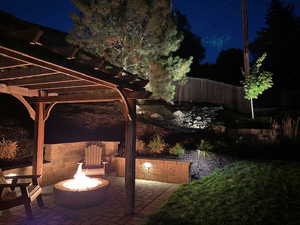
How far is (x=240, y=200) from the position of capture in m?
4.00

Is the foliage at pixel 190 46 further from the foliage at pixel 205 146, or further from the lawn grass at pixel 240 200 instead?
the lawn grass at pixel 240 200

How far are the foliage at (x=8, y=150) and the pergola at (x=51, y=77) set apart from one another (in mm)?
703

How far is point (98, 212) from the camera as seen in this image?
4133 millimetres

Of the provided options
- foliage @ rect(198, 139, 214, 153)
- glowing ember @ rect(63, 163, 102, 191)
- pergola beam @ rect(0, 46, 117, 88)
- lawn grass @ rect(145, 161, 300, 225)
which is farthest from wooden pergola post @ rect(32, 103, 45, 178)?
foliage @ rect(198, 139, 214, 153)

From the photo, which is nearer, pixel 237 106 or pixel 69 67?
pixel 69 67

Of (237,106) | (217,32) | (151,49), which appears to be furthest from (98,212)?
(217,32)

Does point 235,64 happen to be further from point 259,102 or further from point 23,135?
point 23,135

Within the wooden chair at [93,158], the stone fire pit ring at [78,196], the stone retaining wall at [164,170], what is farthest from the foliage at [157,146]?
the stone fire pit ring at [78,196]

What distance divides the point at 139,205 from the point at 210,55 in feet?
459

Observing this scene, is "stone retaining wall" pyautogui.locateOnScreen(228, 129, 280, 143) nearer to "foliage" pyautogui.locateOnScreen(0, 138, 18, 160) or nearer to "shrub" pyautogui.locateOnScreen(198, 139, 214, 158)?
"shrub" pyautogui.locateOnScreen(198, 139, 214, 158)

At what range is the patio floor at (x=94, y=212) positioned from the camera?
374 centimetres

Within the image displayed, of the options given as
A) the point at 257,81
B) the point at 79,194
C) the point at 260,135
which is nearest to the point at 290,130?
the point at 260,135

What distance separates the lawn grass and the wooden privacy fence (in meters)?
9.69

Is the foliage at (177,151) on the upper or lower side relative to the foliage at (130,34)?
lower
